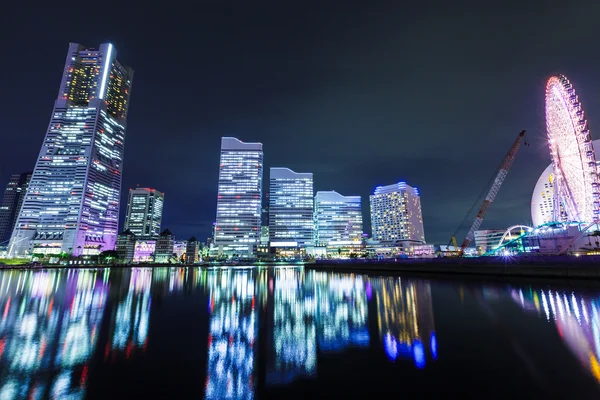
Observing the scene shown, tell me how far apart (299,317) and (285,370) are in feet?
26.6

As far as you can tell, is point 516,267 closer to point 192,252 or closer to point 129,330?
point 129,330

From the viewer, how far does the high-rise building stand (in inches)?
6245

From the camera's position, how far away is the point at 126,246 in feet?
621

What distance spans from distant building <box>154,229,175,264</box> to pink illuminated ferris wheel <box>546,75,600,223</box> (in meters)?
195

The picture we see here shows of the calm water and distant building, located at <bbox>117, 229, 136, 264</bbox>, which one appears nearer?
the calm water

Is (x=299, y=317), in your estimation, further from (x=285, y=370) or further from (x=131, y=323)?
(x=131, y=323)

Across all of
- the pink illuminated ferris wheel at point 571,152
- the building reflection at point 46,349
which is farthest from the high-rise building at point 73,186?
the pink illuminated ferris wheel at point 571,152

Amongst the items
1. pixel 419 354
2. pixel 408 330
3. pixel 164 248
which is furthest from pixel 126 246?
pixel 419 354

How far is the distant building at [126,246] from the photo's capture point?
184 m

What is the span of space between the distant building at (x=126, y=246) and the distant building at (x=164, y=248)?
19.2 meters

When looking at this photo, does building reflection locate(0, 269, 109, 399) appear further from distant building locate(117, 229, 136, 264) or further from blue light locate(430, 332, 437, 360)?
distant building locate(117, 229, 136, 264)

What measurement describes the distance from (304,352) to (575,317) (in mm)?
15467

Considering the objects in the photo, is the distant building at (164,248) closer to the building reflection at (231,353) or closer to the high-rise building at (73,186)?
the high-rise building at (73,186)

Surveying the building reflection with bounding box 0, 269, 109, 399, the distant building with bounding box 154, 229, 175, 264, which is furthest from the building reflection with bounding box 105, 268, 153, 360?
the distant building with bounding box 154, 229, 175, 264
